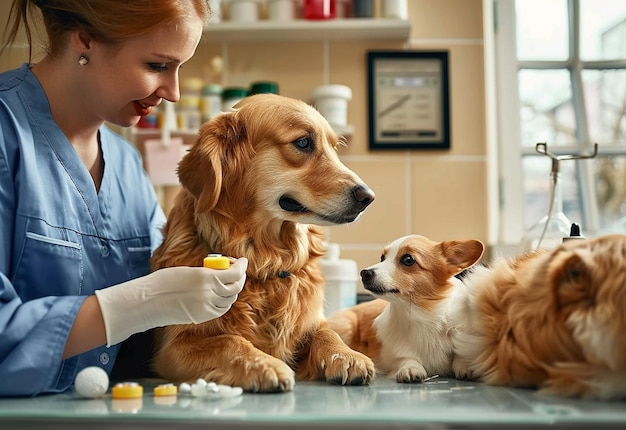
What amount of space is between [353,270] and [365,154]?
700mm

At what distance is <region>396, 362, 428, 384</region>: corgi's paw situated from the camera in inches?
41.2

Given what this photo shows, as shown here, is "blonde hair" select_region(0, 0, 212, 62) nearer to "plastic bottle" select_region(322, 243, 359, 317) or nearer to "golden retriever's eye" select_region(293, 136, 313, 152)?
"golden retriever's eye" select_region(293, 136, 313, 152)

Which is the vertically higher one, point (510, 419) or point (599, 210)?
point (599, 210)

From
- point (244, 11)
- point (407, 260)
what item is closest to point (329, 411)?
point (407, 260)

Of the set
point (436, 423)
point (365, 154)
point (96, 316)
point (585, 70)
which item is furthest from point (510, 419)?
point (585, 70)

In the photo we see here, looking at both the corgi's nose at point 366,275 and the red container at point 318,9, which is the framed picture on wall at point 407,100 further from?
the corgi's nose at point 366,275

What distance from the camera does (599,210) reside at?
2615 mm

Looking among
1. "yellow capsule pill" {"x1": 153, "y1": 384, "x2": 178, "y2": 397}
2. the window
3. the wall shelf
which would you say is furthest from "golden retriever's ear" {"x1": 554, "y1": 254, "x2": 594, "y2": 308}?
the window

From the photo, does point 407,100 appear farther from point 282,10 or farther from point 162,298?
point 162,298

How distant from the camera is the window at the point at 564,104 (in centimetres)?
260

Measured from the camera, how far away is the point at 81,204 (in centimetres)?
122

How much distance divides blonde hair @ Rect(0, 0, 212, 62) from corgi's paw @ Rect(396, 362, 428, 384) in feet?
2.39

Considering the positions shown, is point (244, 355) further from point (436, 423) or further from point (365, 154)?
point (365, 154)

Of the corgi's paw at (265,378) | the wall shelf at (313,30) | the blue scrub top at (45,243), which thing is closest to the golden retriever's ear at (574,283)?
the corgi's paw at (265,378)
